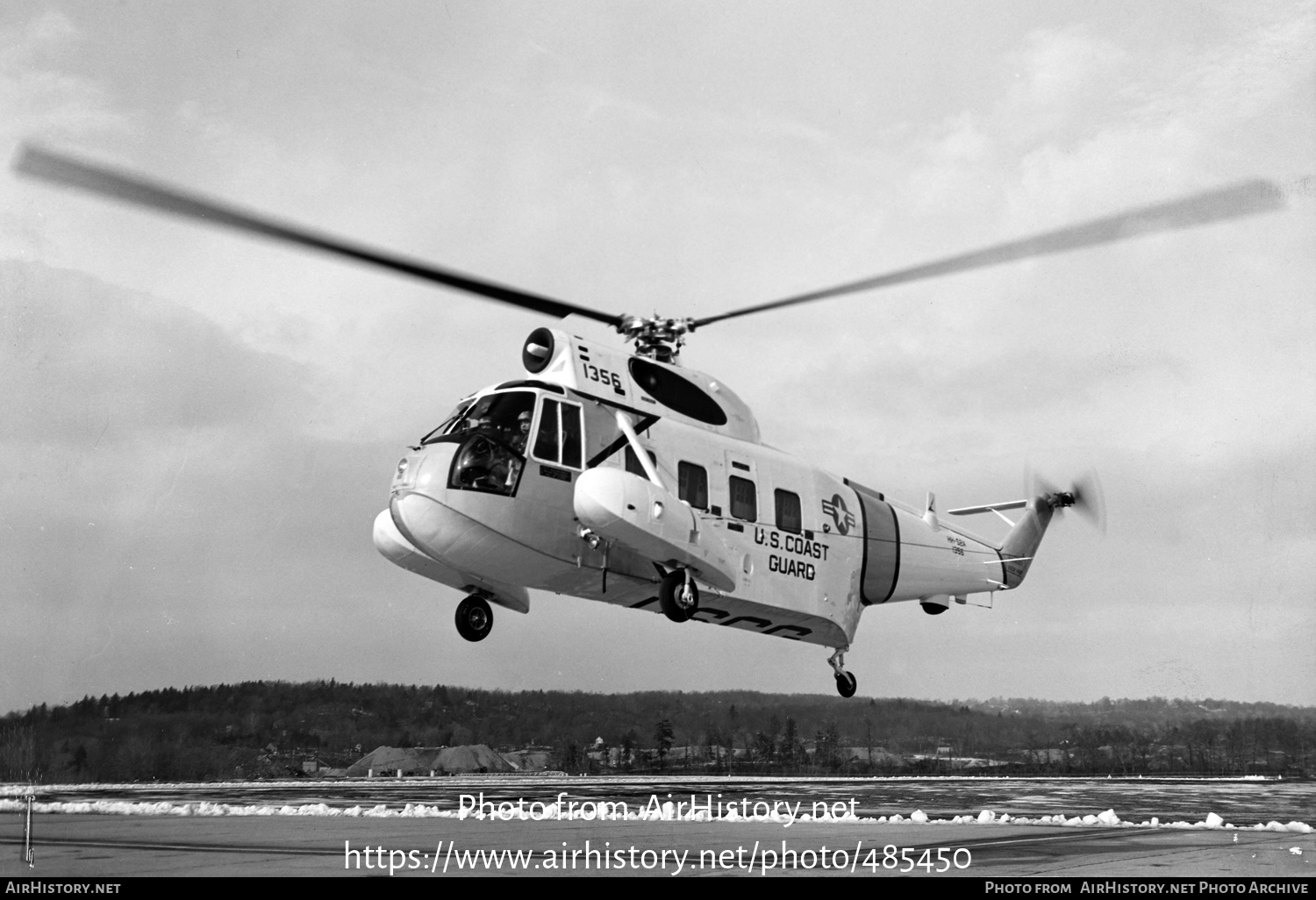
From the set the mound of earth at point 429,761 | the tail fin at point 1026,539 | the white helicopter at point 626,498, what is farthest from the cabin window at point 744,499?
the mound of earth at point 429,761

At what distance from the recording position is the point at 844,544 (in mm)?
20922

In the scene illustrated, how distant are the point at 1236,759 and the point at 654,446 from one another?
17.8 metres

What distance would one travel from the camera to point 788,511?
20000 millimetres

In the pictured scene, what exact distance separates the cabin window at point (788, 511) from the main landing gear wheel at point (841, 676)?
276 centimetres

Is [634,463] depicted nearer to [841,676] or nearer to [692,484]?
[692,484]

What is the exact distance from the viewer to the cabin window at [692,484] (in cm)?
1853

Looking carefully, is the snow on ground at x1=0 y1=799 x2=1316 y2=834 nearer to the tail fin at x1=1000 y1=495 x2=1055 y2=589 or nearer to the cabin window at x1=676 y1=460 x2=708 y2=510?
the cabin window at x1=676 y1=460 x2=708 y2=510

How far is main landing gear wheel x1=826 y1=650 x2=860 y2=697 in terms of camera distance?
70.6ft

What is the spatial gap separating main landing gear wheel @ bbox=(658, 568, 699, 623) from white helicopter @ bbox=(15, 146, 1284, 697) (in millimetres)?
24

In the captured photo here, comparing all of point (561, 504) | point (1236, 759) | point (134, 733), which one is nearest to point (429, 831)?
point (561, 504)

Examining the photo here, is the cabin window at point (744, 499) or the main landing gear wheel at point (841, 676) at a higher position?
the cabin window at point (744, 499)

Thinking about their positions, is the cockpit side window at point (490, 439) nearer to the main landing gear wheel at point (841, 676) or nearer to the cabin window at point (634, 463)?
the cabin window at point (634, 463)

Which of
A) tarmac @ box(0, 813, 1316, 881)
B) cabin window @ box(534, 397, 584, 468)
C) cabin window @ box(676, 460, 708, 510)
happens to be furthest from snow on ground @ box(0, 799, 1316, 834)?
cabin window @ box(534, 397, 584, 468)

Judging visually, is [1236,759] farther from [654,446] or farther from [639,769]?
[654,446]
